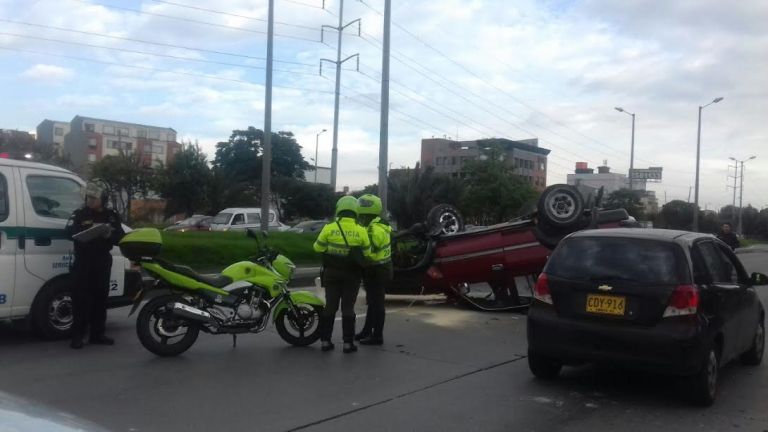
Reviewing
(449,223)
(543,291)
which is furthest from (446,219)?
(543,291)

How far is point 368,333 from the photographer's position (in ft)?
27.7

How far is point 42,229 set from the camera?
770cm

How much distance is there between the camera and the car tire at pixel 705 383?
5816 millimetres

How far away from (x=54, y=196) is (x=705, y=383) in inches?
273

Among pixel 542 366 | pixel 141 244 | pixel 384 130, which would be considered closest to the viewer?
pixel 542 366

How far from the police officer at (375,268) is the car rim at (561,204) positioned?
3693 mm

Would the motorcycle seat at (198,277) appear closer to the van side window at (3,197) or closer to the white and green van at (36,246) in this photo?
the white and green van at (36,246)

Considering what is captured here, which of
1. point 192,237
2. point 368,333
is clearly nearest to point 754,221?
point 192,237

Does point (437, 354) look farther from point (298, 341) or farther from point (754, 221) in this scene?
point (754, 221)

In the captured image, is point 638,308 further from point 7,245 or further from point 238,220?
point 238,220

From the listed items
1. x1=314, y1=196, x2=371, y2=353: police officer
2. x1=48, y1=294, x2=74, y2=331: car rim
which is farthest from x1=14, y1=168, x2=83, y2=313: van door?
x1=314, y1=196, x2=371, y2=353: police officer

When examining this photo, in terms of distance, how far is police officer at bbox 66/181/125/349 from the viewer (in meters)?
7.50

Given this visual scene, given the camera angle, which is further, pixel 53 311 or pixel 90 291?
pixel 53 311

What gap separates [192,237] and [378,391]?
565 inches
